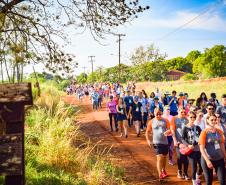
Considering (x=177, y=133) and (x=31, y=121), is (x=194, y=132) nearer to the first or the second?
(x=177, y=133)

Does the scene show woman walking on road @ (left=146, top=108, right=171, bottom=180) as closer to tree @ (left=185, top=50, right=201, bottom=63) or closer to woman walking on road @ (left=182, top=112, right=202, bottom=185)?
woman walking on road @ (left=182, top=112, right=202, bottom=185)

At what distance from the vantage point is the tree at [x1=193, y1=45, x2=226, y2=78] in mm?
67812

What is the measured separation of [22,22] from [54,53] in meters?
0.90

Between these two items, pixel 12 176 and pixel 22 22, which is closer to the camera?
pixel 12 176

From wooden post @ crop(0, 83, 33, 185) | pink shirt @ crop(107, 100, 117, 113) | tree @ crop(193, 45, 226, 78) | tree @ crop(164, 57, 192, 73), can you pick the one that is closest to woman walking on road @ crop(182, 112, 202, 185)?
wooden post @ crop(0, 83, 33, 185)

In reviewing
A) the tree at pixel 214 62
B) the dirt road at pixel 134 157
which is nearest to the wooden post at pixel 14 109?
the dirt road at pixel 134 157

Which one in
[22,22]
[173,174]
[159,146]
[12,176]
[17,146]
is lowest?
[173,174]

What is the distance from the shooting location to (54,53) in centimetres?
775

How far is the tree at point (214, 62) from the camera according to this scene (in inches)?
2670

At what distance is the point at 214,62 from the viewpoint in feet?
224

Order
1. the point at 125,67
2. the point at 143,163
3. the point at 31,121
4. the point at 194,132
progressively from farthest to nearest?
the point at 125,67 → the point at 31,121 → the point at 143,163 → the point at 194,132

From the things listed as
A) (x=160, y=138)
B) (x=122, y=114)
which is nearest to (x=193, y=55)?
(x=122, y=114)

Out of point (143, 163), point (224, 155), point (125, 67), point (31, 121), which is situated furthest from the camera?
point (125, 67)

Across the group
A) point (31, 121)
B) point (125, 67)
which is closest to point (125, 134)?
point (31, 121)
